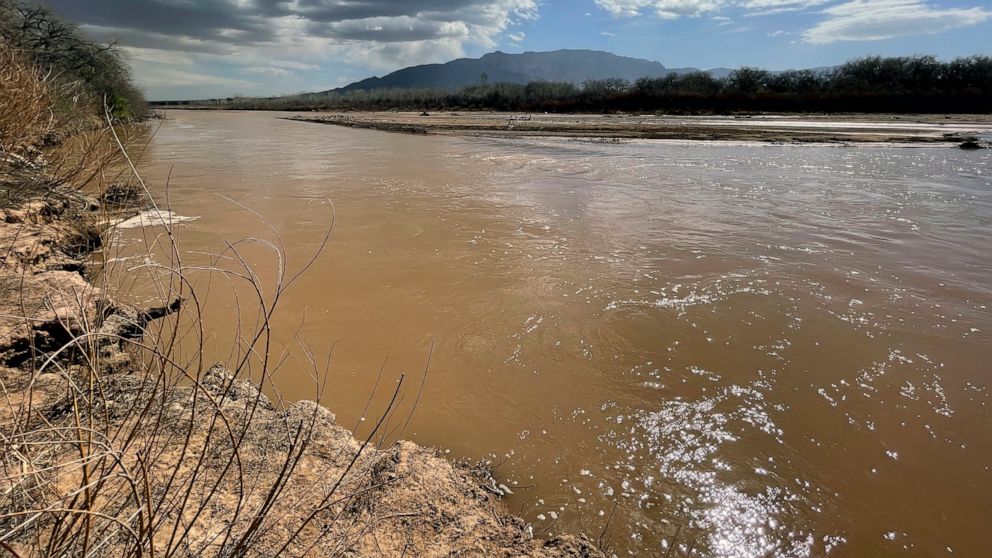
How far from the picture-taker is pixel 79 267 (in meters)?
4.57

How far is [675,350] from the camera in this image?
12.2ft

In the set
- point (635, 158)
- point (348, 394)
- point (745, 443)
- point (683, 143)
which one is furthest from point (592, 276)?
point (683, 143)

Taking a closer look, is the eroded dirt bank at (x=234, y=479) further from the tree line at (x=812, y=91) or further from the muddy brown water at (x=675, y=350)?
the tree line at (x=812, y=91)

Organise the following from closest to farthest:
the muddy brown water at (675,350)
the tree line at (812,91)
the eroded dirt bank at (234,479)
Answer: the eroded dirt bank at (234,479) → the muddy brown water at (675,350) → the tree line at (812,91)

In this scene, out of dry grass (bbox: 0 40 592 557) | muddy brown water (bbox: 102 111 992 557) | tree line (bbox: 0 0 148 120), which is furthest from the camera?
tree line (bbox: 0 0 148 120)

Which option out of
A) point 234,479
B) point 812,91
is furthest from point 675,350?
point 812,91

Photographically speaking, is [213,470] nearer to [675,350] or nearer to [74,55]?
[675,350]

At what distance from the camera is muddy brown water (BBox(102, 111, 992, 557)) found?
7.84 ft

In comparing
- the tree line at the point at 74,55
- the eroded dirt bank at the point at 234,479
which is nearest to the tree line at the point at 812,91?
the tree line at the point at 74,55

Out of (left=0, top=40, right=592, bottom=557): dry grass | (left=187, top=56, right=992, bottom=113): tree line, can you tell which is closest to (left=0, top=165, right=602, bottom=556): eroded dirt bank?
(left=0, top=40, right=592, bottom=557): dry grass

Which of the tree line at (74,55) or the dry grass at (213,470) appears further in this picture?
the tree line at (74,55)

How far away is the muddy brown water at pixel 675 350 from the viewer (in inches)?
94.1

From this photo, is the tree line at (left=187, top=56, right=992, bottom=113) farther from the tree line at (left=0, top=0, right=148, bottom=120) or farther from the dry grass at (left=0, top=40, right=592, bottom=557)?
the dry grass at (left=0, top=40, right=592, bottom=557)

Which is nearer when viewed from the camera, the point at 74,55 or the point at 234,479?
the point at 234,479
